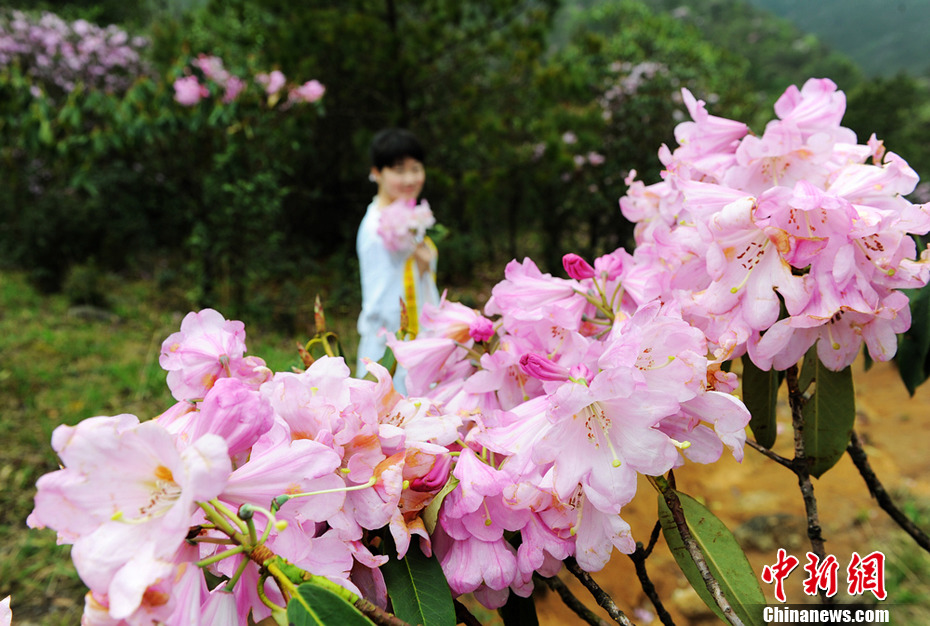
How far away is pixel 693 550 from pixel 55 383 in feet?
15.4

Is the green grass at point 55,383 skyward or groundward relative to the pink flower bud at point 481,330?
groundward

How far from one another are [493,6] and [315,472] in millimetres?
5317

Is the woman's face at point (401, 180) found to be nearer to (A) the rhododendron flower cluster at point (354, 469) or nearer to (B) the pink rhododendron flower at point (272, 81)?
(B) the pink rhododendron flower at point (272, 81)

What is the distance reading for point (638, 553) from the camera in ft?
2.05

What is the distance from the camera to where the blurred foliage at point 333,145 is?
5055mm

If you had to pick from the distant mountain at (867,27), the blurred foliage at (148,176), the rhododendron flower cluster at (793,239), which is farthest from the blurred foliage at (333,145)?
the distant mountain at (867,27)

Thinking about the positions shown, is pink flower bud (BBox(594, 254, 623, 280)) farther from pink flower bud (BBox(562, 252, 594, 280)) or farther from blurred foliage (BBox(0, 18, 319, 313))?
blurred foliage (BBox(0, 18, 319, 313))

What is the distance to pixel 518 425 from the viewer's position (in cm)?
49

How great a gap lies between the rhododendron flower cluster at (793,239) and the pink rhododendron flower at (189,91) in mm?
4658

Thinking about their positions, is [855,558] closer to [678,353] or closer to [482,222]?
[678,353]

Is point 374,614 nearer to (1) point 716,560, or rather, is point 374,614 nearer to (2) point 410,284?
Result: (1) point 716,560

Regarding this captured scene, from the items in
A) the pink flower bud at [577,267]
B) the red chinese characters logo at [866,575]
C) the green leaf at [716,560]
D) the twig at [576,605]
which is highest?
the pink flower bud at [577,267]

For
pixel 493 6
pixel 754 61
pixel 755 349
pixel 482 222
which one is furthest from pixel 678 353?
pixel 754 61

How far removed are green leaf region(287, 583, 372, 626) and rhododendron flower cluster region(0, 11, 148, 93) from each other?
7.46m
